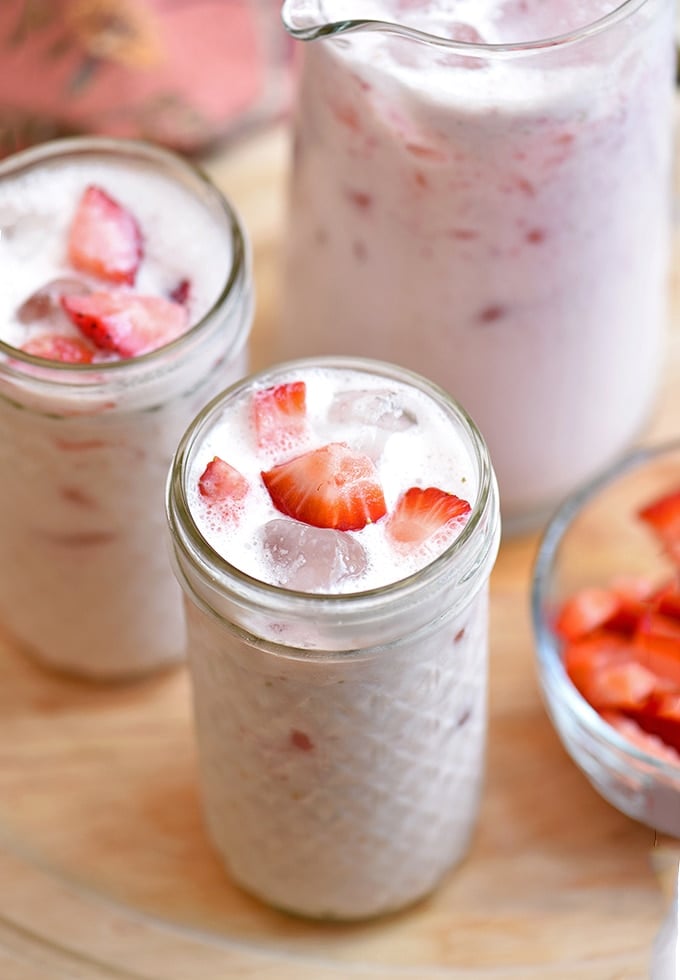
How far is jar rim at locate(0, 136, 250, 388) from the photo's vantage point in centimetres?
94

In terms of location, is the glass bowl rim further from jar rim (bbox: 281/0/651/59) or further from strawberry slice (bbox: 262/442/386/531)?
jar rim (bbox: 281/0/651/59)

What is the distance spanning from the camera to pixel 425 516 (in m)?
0.85

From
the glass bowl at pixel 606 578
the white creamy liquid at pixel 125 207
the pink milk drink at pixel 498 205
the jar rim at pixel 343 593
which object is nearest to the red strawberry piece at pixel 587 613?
the glass bowl at pixel 606 578

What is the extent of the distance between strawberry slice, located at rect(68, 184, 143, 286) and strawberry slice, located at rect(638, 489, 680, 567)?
1.44 feet

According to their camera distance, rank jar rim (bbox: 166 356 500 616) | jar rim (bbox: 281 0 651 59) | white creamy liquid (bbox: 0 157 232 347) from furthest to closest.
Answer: white creamy liquid (bbox: 0 157 232 347), jar rim (bbox: 281 0 651 59), jar rim (bbox: 166 356 500 616)

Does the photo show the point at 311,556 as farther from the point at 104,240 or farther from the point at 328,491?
the point at 104,240

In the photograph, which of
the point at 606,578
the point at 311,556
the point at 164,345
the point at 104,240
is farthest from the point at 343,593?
the point at 606,578

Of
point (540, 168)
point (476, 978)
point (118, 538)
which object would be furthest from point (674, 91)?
point (476, 978)

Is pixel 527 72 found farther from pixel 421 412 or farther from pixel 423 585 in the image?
pixel 423 585

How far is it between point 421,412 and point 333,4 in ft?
0.89

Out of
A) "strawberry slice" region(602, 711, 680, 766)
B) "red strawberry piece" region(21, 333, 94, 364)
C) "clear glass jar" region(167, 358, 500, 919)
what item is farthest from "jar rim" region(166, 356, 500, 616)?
"strawberry slice" region(602, 711, 680, 766)

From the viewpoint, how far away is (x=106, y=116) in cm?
147

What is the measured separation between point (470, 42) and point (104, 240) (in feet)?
0.87

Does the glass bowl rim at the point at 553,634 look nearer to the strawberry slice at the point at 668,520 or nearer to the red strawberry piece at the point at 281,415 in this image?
the strawberry slice at the point at 668,520
